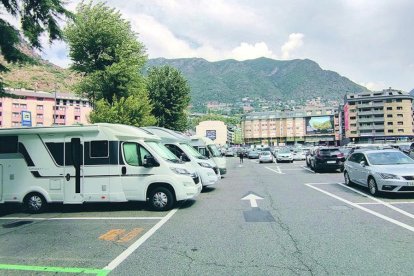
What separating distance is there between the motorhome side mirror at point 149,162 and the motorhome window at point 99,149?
1.16 meters

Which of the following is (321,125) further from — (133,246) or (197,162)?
(133,246)

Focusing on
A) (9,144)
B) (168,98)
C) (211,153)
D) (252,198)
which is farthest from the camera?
(168,98)

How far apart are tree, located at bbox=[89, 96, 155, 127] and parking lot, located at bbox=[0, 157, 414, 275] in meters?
16.9

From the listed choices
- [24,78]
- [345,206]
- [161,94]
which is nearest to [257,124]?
[24,78]

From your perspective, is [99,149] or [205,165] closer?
[99,149]

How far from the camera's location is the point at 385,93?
392 ft

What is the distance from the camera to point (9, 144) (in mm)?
10562

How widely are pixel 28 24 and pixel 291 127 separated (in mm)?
Result: 154168

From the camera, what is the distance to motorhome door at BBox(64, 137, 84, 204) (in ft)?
33.2

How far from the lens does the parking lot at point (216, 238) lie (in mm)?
5113

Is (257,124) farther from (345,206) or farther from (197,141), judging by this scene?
(345,206)

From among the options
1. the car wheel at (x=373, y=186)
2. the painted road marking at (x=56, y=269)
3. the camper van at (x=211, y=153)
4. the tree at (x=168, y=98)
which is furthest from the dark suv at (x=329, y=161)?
the tree at (x=168, y=98)

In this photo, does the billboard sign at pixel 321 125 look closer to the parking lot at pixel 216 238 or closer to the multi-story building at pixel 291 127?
the multi-story building at pixel 291 127

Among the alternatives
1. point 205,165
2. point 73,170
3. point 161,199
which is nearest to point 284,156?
point 205,165
